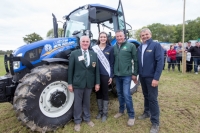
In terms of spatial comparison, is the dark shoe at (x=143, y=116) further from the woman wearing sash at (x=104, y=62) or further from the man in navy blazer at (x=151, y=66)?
the woman wearing sash at (x=104, y=62)

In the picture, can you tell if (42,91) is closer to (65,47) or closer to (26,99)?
(26,99)

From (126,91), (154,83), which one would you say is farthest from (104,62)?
(154,83)

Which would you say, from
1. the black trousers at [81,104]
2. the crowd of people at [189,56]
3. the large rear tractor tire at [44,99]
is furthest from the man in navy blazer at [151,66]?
the crowd of people at [189,56]

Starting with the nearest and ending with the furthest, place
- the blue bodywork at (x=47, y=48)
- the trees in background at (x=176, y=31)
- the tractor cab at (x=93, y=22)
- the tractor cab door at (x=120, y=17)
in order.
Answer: the blue bodywork at (x=47, y=48)
the tractor cab at (x=93, y=22)
the tractor cab door at (x=120, y=17)
the trees in background at (x=176, y=31)

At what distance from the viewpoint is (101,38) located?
10.1ft

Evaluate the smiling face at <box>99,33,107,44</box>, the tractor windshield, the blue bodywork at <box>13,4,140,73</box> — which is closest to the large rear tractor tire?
the blue bodywork at <box>13,4,140,73</box>

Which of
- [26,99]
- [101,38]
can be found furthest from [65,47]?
[26,99]

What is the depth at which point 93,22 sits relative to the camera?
13.0ft

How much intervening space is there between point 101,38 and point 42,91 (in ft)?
4.84

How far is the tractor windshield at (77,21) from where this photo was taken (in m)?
3.75

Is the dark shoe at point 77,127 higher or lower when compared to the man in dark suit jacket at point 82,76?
lower

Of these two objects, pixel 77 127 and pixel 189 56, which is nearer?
pixel 77 127

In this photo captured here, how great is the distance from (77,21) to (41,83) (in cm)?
203

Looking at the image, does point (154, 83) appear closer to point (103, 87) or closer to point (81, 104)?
point (103, 87)
